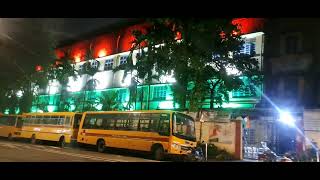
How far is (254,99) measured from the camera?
27578 millimetres

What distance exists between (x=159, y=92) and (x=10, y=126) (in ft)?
45.6

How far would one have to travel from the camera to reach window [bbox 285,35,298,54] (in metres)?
25.8

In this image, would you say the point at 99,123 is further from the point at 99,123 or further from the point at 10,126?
the point at 10,126

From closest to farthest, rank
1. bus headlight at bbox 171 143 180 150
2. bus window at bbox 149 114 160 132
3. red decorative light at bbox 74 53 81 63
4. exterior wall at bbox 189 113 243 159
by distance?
bus headlight at bbox 171 143 180 150
bus window at bbox 149 114 160 132
exterior wall at bbox 189 113 243 159
red decorative light at bbox 74 53 81 63

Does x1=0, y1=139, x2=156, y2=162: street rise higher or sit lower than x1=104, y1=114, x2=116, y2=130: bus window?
lower

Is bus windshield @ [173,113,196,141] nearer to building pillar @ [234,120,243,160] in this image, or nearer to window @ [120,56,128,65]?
building pillar @ [234,120,243,160]

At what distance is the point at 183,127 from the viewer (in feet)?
66.7

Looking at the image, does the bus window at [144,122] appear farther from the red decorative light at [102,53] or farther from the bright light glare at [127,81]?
the red decorative light at [102,53]

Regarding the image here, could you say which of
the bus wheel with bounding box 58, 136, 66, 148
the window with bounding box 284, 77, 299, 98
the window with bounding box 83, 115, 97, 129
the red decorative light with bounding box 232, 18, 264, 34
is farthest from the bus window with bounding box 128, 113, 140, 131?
the red decorative light with bounding box 232, 18, 264, 34

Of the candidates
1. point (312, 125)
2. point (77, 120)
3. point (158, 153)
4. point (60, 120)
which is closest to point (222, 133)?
point (312, 125)

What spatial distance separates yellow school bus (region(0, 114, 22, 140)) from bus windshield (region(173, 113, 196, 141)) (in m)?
19.3

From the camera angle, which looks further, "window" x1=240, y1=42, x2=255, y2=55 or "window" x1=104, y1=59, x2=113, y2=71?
"window" x1=104, y1=59, x2=113, y2=71

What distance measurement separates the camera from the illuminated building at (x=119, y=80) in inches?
1104
